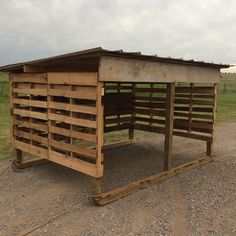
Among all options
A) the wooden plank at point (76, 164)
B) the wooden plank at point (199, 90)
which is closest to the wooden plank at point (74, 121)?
the wooden plank at point (76, 164)

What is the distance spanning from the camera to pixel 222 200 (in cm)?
554

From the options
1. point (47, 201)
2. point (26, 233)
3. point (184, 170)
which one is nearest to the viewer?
point (26, 233)

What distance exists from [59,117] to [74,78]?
2.84ft

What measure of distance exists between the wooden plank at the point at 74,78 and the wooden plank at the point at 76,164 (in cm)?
131

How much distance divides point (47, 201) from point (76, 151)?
0.95 meters

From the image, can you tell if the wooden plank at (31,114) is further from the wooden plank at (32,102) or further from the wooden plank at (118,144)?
the wooden plank at (118,144)

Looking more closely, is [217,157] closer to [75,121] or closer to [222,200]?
[222,200]

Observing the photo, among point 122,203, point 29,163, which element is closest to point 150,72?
point 122,203

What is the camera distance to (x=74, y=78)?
542cm

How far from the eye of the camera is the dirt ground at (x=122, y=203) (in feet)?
14.9

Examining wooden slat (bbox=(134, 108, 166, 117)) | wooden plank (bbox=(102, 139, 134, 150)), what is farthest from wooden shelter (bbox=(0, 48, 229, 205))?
wooden plank (bbox=(102, 139, 134, 150))

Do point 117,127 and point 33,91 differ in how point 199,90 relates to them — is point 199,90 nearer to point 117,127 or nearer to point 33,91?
point 117,127

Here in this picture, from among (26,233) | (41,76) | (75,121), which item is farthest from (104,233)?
(41,76)

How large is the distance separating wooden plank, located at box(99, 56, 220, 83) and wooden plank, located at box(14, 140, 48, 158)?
2232 millimetres
